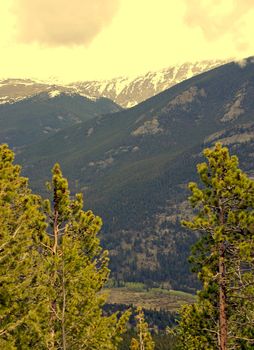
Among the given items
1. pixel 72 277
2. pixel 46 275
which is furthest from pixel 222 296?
pixel 46 275

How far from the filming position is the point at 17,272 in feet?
97.8

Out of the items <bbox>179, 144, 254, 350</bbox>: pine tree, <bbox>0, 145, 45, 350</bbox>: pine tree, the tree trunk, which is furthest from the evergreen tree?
the tree trunk

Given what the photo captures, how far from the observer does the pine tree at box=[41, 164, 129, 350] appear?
32375mm

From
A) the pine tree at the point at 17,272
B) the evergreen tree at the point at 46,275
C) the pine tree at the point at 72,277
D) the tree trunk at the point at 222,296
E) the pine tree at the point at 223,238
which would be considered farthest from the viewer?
the pine tree at the point at 72,277

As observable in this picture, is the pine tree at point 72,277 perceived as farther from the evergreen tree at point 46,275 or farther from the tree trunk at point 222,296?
the tree trunk at point 222,296

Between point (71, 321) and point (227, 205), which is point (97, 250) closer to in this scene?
point (71, 321)

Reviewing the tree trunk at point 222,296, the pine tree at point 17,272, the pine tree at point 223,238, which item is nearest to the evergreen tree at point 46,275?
the pine tree at point 17,272

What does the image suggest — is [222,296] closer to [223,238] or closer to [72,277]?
[223,238]

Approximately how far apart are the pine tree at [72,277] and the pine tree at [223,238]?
26.3 feet

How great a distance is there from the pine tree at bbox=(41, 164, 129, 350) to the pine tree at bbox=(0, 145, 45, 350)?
5.28ft

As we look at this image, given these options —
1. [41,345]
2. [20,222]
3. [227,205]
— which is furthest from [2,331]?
[227,205]

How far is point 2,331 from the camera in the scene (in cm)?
2697

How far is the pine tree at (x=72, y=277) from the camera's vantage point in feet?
106

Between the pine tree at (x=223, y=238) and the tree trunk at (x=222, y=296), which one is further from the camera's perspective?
the pine tree at (x=223, y=238)
